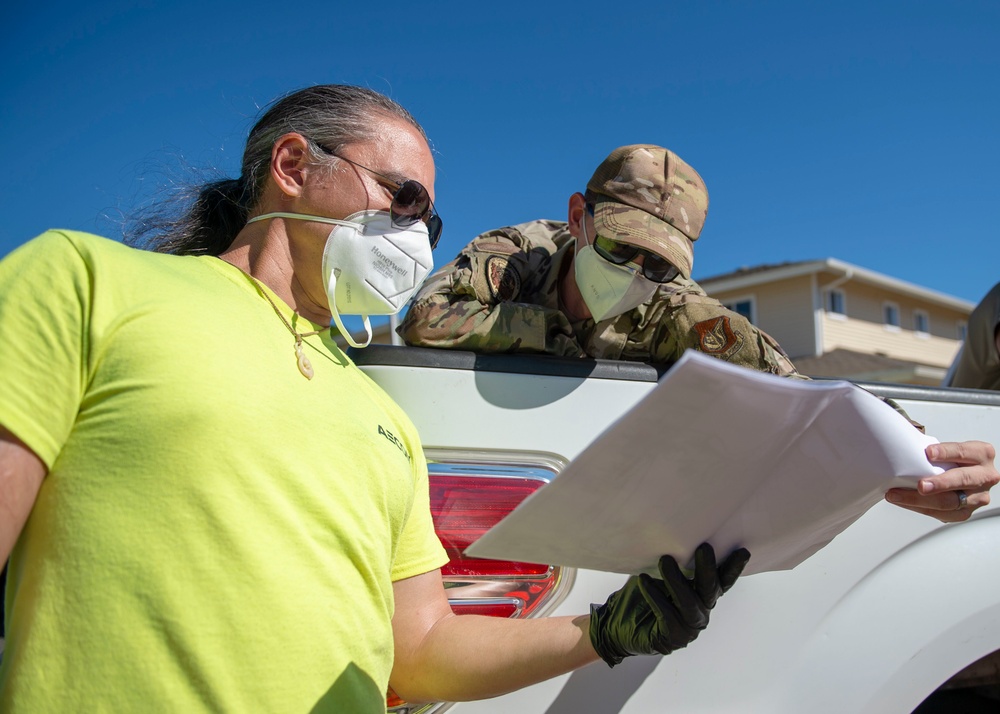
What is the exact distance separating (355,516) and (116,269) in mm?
512

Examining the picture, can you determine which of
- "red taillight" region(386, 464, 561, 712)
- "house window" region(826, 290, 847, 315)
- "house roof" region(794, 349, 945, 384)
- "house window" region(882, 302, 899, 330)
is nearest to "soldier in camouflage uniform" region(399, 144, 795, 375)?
"red taillight" region(386, 464, 561, 712)

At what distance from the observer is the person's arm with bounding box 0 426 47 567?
0.99 metres

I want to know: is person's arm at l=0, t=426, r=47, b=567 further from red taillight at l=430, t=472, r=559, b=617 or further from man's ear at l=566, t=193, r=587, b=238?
man's ear at l=566, t=193, r=587, b=238

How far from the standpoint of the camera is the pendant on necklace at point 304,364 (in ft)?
4.40

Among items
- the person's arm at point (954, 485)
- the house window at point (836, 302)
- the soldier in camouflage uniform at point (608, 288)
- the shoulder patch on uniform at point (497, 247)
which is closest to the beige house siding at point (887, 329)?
the house window at point (836, 302)

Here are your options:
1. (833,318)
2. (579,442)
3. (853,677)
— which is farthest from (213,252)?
(833,318)

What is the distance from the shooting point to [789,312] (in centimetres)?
2006

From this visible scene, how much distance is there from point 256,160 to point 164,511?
898mm

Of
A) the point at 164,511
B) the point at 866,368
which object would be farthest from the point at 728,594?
the point at 866,368

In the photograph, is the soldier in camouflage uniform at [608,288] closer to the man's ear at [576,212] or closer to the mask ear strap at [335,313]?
the man's ear at [576,212]

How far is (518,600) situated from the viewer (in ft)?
5.24

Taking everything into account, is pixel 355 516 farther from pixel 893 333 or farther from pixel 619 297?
pixel 893 333

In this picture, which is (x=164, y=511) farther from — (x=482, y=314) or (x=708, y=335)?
(x=708, y=335)

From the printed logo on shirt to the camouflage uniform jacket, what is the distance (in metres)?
0.46
